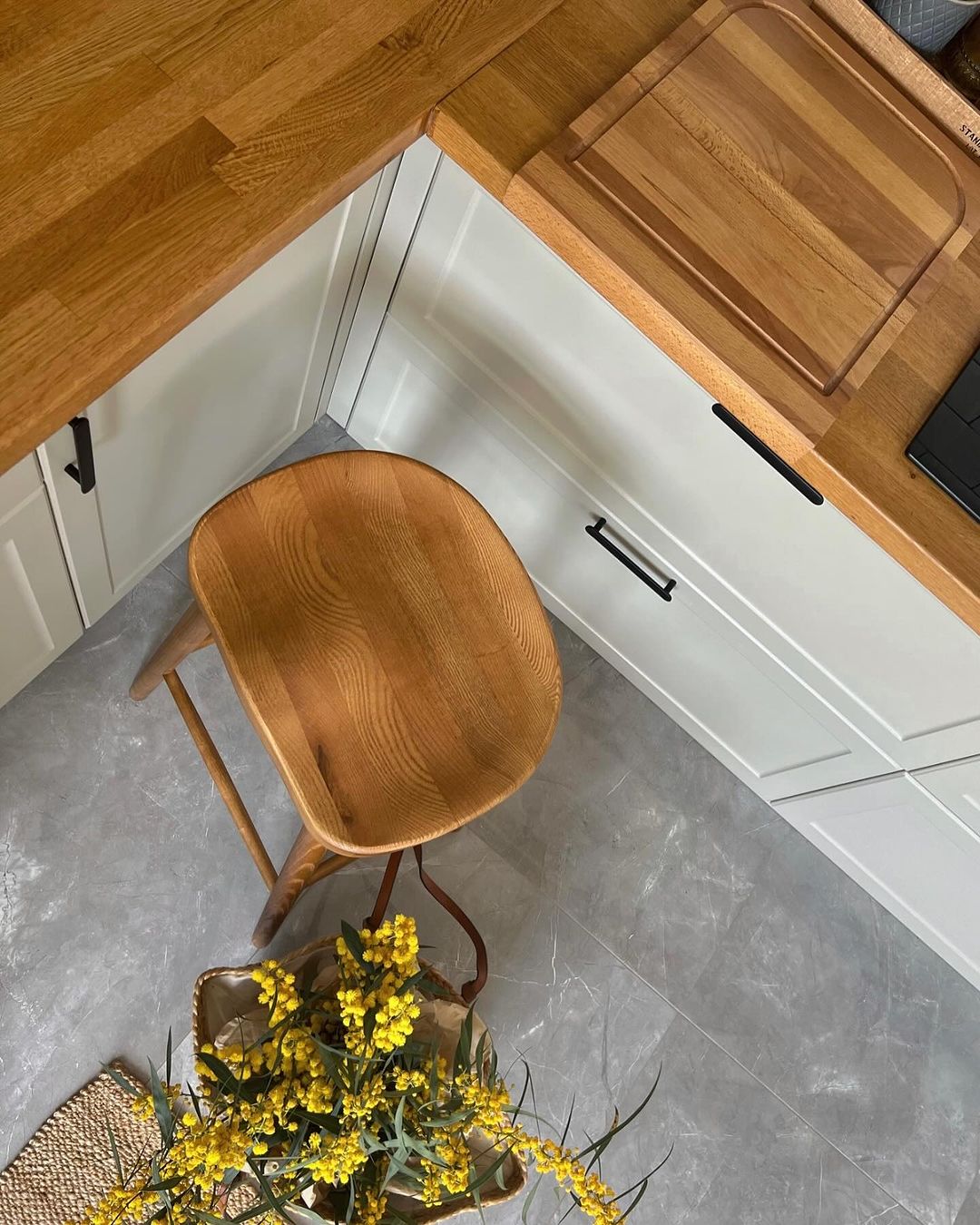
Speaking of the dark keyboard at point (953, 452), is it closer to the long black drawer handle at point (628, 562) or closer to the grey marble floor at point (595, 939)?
the long black drawer handle at point (628, 562)

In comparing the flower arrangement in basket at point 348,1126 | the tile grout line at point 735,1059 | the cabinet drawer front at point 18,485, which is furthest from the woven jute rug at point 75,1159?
the cabinet drawer front at point 18,485

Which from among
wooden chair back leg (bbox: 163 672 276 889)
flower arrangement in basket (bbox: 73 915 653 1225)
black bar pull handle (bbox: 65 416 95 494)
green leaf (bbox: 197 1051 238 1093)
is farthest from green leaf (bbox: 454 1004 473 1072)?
black bar pull handle (bbox: 65 416 95 494)

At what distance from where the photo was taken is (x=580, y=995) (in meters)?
1.69

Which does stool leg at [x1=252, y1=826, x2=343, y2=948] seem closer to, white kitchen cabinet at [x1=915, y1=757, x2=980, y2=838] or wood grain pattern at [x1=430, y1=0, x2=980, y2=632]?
wood grain pattern at [x1=430, y1=0, x2=980, y2=632]

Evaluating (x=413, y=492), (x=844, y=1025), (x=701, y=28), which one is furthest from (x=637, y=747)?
(x=701, y=28)

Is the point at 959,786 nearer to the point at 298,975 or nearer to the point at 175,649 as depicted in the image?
the point at 298,975

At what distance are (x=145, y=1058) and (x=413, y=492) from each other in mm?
945

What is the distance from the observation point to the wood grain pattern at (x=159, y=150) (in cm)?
82

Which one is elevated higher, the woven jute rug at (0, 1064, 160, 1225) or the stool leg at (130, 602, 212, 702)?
the stool leg at (130, 602, 212, 702)

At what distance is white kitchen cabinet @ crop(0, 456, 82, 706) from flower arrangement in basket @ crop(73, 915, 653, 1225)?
505mm

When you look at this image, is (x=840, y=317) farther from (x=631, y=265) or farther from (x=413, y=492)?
(x=413, y=492)

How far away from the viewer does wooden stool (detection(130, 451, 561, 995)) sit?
105 centimetres

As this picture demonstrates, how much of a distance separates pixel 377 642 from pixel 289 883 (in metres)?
0.39

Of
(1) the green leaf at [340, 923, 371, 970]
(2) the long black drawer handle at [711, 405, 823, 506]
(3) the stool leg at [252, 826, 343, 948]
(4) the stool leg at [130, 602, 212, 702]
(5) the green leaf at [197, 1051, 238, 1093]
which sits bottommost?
(5) the green leaf at [197, 1051, 238, 1093]
